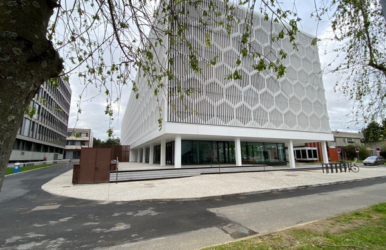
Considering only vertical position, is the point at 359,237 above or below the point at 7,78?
below

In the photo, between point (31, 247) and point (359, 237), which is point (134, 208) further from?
point (359, 237)

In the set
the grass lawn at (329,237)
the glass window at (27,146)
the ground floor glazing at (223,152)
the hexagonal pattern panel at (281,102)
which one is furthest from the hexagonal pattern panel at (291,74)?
the glass window at (27,146)

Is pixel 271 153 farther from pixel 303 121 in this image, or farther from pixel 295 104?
pixel 295 104

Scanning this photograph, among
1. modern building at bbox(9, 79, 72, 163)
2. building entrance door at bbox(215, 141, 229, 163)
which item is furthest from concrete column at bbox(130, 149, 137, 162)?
building entrance door at bbox(215, 141, 229, 163)

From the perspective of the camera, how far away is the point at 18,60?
1432mm

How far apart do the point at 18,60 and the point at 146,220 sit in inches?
199

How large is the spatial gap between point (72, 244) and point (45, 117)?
155 ft

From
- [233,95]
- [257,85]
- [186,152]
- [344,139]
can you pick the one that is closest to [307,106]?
[257,85]

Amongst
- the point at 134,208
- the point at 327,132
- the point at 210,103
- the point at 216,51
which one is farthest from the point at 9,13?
the point at 327,132

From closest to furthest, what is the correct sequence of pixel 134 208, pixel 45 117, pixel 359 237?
pixel 359 237
pixel 134 208
pixel 45 117

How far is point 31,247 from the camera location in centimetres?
378

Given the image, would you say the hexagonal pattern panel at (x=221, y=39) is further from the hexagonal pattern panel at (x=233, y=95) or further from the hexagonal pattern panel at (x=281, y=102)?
the hexagonal pattern panel at (x=281, y=102)

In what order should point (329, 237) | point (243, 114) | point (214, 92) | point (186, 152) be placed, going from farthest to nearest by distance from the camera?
point (186, 152) < point (243, 114) < point (214, 92) < point (329, 237)

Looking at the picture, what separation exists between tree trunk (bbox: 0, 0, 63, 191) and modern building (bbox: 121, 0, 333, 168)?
15.8 meters
